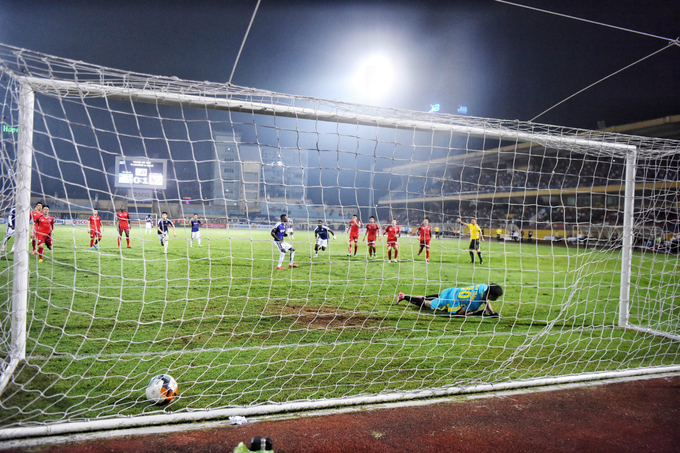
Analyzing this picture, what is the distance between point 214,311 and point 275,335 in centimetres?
149

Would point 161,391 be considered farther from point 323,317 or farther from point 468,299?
point 468,299

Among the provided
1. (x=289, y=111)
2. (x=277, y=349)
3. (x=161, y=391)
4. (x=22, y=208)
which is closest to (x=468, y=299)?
(x=277, y=349)

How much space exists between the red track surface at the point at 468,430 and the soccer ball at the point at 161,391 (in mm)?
350

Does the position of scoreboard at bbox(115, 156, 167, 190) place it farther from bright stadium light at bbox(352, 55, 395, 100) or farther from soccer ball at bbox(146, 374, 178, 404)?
bright stadium light at bbox(352, 55, 395, 100)

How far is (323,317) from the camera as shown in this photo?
16.6 feet

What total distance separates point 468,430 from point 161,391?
6.98 feet

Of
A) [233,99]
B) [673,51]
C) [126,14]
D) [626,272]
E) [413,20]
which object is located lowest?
[626,272]

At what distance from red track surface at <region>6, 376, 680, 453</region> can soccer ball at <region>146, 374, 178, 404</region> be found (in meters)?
0.35

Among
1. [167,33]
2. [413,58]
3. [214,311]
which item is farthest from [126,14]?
[214,311]

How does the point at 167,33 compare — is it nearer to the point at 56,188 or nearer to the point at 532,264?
the point at 532,264

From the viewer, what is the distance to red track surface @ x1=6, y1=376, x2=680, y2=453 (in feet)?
6.91

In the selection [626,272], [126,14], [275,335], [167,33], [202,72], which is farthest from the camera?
[202,72]

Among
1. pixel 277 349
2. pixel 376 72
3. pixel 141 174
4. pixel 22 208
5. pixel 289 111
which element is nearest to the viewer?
pixel 22 208

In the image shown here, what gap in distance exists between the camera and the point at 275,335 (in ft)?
14.0
